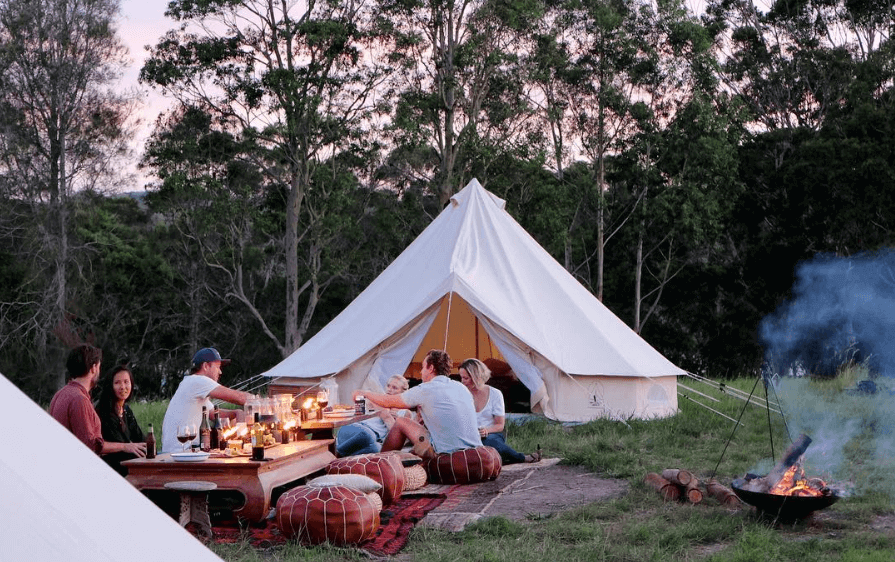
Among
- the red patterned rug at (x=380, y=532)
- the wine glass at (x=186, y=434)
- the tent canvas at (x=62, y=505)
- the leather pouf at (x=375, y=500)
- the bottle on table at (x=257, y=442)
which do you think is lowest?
the red patterned rug at (x=380, y=532)

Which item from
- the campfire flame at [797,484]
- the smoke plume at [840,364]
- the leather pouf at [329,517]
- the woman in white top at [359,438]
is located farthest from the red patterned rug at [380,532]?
the smoke plume at [840,364]

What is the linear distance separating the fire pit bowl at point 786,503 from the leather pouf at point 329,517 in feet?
6.05

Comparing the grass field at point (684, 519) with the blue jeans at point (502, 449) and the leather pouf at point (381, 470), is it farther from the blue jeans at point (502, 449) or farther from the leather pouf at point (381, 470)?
the leather pouf at point (381, 470)

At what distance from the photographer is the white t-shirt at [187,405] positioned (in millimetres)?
5289

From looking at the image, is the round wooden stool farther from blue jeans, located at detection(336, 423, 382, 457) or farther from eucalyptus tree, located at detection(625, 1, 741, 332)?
eucalyptus tree, located at detection(625, 1, 741, 332)

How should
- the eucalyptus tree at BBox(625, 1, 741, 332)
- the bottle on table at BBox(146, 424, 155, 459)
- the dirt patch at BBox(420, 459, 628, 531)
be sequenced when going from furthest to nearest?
1. the eucalyptus tree at BBox(625, 1, 741, 332)
2. the dirt patch at BBox(420, 459, 628, 531)
3. the bottle on table at BBox(146, 424, 155, 459)

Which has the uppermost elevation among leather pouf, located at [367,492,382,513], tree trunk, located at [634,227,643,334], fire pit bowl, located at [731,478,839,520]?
tree trunk, located at [634,227,643,334]

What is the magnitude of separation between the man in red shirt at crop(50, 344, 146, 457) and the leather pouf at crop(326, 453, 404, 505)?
1.25 meters

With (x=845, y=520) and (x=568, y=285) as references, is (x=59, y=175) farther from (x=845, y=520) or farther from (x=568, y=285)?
(x=845, y=520)

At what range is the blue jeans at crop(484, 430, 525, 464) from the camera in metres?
6.92

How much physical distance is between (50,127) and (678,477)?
17.0m

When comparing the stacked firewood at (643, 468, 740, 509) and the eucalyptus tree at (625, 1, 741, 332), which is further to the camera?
the eucalyptus tree at (625, 1, 741, 332)

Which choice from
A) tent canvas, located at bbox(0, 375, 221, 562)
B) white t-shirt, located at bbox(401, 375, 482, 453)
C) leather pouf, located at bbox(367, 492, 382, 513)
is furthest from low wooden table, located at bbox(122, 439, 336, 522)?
tent canvas, located at bbox(0, 375, 221, 562)

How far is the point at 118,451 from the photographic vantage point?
5.02 m
